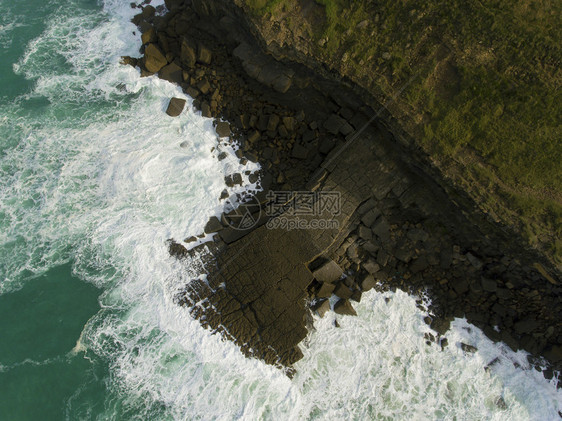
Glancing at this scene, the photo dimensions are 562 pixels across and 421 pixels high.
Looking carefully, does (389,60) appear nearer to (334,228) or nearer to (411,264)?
(334,228)

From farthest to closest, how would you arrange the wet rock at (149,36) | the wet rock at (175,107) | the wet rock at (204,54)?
the wet rock at (149,36)
the wet rock at (175,107)
the wet rock at (204,54)

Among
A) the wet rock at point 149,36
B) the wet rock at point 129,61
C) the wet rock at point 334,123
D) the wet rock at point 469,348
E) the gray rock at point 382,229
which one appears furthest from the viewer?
the wet rock at point 129,61

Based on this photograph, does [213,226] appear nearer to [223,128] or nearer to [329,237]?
[223,128]

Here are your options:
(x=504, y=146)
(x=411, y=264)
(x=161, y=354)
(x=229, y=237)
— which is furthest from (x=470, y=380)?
(x=161, y=354)

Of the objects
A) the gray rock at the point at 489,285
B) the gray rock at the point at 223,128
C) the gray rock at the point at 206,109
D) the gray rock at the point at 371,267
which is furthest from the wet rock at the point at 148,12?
the gray rock at the point at 489,285

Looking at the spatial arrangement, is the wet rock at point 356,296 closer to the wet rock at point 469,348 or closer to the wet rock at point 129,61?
the wet rock at point 469,348
